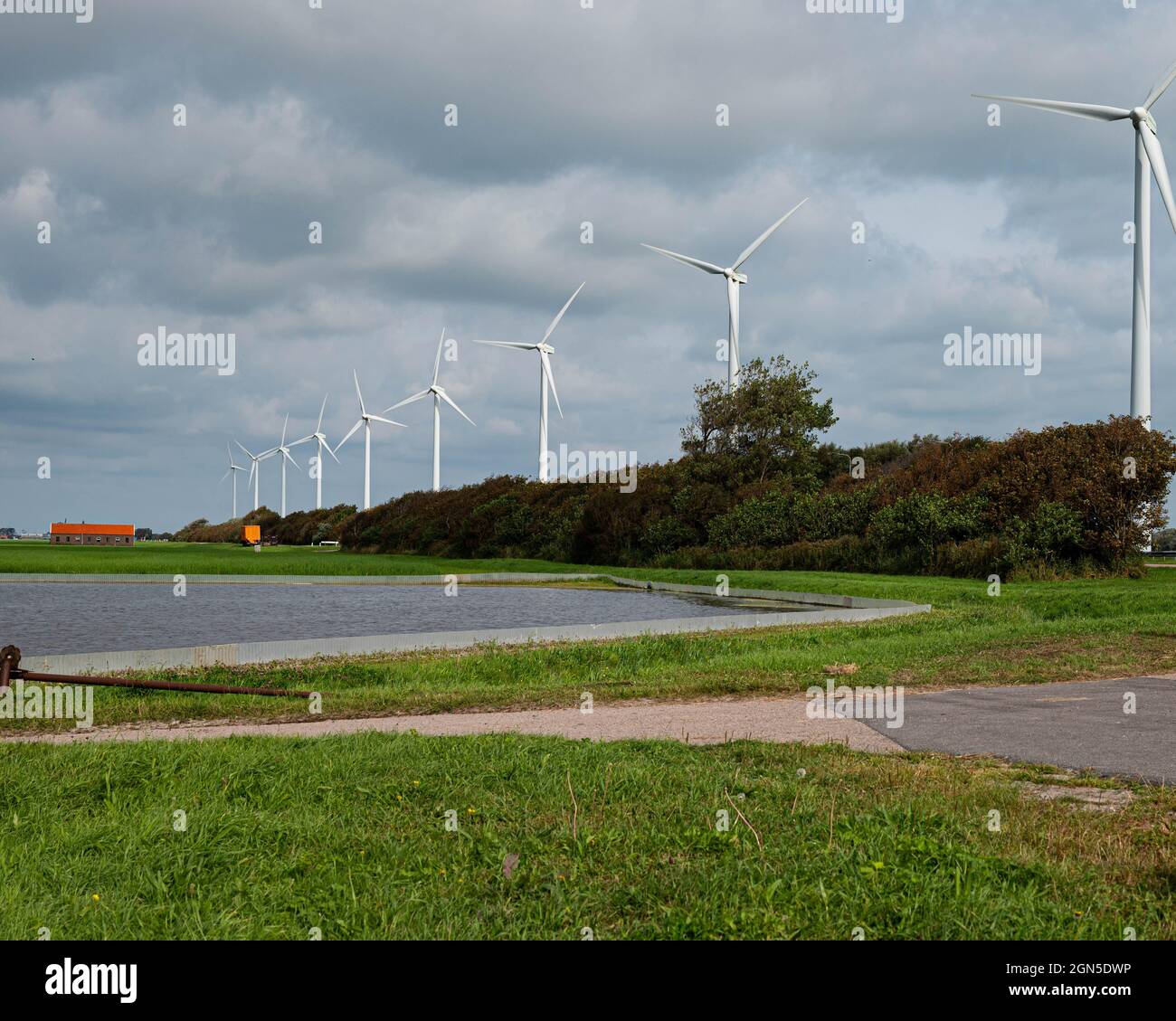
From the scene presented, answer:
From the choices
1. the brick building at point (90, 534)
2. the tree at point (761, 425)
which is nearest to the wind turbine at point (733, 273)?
the tree at point (761, 425)

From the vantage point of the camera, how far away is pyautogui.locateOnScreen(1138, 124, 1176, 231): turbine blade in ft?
128

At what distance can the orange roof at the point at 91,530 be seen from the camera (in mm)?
166875

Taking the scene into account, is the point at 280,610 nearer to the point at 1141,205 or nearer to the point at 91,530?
the point at 1141,205

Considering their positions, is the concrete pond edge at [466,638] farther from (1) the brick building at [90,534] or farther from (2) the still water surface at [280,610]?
(1) the brick building at [90,534]

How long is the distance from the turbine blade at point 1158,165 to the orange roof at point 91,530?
16286 centimetres

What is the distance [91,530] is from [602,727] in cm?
17572

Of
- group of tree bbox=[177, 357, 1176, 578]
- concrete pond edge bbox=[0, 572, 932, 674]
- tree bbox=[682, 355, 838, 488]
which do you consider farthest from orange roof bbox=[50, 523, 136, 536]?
concrete pond edge bbox=[0, 572, 932, 674]

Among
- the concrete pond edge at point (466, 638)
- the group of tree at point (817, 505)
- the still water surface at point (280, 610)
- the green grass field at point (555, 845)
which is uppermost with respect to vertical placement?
Result: the group of tree at point (817, 505)

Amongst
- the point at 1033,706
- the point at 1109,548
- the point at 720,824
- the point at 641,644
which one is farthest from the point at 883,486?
the point at 720,824

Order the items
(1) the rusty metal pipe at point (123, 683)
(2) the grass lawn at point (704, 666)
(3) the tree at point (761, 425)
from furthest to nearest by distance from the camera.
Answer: (3) the tree at point (761, 425) → (2) the grass lawn at point (704, 666) → (1) the rusty metal pipe at point (123, 683)

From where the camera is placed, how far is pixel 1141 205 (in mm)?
41625

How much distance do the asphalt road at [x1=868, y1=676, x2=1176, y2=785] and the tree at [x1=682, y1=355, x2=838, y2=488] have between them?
47.3 metres

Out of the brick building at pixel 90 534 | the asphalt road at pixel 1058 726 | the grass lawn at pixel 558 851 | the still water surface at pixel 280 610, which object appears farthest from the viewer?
the brick building at pixel 90 534

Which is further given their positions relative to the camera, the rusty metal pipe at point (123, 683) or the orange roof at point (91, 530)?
the orange roof at point (91, 530)
